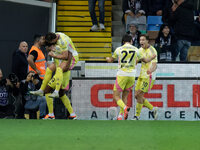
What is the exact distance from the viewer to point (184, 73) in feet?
40.8

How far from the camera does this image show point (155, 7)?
1448 centimetres

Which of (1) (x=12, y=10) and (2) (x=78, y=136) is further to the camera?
(1) (x=12, y=10)

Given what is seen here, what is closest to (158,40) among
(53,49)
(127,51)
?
(127,51)

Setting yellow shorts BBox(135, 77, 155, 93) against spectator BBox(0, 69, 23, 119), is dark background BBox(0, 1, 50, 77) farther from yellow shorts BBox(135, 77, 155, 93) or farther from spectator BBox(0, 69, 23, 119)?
yellow shorts BBox(135, 77, 155, 93)

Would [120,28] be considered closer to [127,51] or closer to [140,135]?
[127,51]

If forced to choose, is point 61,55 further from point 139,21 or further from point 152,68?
point 139,21

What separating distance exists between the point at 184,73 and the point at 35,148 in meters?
7.64

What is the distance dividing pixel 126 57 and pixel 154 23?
4252 millimetres

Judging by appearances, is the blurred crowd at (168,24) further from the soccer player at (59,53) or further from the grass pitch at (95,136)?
the grass pitch at (95,136)

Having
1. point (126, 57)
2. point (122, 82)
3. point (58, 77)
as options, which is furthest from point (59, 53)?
point (122, 82)

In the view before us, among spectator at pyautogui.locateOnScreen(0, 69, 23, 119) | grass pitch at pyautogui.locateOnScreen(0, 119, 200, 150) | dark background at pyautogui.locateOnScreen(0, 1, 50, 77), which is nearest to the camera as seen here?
grass pitch at pyautogui.locateOnScreen(0, 119, 200, 150)

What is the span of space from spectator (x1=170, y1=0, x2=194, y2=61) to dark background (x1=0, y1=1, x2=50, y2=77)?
148 inches

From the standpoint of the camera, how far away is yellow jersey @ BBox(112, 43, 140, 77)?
10.3 m

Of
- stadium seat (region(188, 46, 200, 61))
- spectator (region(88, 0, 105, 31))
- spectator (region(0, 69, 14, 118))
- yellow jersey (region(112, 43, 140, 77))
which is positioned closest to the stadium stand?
spectator (region(88, 0, 105, 31))
